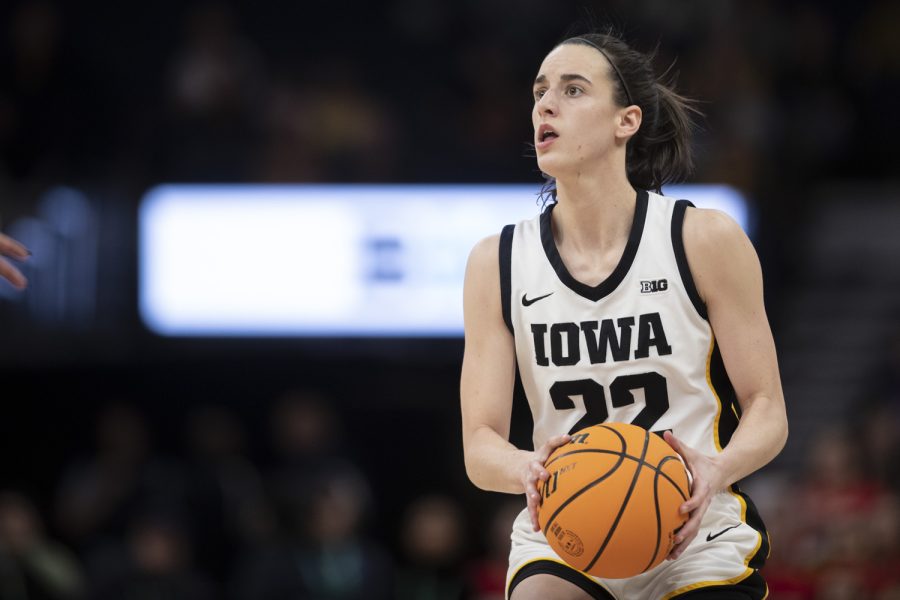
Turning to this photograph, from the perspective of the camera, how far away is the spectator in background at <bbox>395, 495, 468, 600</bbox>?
40.1 ft

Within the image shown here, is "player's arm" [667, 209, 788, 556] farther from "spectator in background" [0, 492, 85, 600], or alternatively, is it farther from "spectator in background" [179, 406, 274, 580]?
"spectator in background" [179, 406, 274, 580]

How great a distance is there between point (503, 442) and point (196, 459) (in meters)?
9.56

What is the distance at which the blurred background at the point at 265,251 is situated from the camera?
12.4 metres

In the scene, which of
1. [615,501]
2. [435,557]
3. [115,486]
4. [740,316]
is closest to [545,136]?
[740,316]

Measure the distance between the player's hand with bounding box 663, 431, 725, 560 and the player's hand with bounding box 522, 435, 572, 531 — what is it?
0.31 meters

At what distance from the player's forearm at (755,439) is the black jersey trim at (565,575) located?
507mm

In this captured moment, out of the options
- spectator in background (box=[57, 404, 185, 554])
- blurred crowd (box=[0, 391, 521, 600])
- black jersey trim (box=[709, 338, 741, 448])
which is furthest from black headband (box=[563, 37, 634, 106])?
spectator in background (box=[57, 404, 185, 554])

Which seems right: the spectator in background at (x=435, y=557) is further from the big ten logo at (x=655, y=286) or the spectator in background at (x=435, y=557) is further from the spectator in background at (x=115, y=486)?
the big ten logo at (x=655, y=286)

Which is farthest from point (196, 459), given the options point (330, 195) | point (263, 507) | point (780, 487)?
point (780, 487)

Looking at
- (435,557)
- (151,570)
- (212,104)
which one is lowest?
(435,557)

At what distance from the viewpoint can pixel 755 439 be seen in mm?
4355

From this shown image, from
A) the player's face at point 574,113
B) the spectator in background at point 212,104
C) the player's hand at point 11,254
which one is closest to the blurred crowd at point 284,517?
the spectator in background at point 212,104

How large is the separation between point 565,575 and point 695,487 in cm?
55

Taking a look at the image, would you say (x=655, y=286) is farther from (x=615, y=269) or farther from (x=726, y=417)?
(x=726, y=417)
